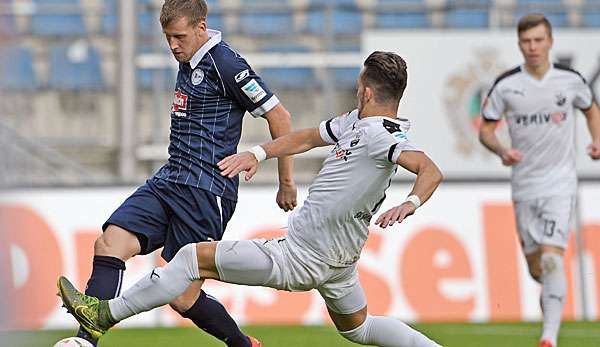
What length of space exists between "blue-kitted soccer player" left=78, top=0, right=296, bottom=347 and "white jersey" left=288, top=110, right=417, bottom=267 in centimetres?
72

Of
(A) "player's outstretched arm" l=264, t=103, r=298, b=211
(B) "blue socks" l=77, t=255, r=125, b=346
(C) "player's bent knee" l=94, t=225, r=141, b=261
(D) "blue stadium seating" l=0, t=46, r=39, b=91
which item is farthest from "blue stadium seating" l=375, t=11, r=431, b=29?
(B) "blue socks" l=77, t=255, r=125, b=346

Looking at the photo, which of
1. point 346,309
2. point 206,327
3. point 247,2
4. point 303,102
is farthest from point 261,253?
point 247,2

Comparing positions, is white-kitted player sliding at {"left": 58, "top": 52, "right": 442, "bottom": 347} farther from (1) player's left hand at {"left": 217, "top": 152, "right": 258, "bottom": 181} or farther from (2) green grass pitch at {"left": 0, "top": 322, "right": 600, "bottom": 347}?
(2) green grass pitch at {"left": 0, "top": 322, "right": 600, "bottom": 347}

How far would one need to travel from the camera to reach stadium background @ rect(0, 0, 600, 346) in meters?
12.3

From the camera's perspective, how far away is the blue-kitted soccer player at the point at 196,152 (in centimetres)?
621

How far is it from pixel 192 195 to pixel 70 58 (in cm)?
903

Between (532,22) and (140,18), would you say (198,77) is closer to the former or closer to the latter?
(532,22)

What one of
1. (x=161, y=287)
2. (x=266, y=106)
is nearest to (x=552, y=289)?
(x=266, y=106)

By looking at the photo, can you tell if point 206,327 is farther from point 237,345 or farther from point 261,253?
point 261,253

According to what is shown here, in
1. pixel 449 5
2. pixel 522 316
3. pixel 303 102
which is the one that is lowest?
pixel 522 316

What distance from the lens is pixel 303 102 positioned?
14.5 m

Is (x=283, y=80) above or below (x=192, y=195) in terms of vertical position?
below

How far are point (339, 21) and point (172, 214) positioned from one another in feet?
28.7

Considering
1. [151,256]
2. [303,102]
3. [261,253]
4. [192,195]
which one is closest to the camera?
[261,253]
